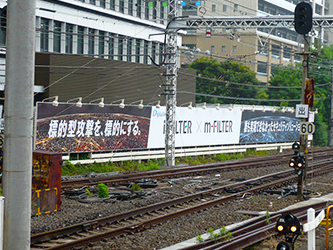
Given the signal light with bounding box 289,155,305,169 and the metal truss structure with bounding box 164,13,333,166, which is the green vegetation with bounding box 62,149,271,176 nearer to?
the metal truss structure with bounding box 164,13,333,166

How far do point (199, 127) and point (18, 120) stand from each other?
26.9 meters

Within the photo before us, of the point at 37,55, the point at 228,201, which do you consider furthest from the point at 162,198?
the point at 37,55

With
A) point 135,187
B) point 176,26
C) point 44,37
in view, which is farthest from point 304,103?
point 44,37

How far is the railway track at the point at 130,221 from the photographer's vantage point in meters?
11.0

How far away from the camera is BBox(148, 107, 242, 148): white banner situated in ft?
101

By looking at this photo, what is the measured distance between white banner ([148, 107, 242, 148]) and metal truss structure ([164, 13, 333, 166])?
286cm

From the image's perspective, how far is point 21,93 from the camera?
7.32 m

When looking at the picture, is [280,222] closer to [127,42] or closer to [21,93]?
[21,93]

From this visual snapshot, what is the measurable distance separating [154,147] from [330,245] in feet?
65.8

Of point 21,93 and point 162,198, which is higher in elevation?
point 21,93

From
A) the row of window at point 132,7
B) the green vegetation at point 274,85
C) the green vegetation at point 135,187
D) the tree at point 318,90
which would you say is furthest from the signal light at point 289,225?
the tree at point 318,90

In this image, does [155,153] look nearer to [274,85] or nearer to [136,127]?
[136,127]

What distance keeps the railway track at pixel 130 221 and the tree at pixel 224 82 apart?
42.4 metres

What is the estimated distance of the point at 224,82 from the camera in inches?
2462
